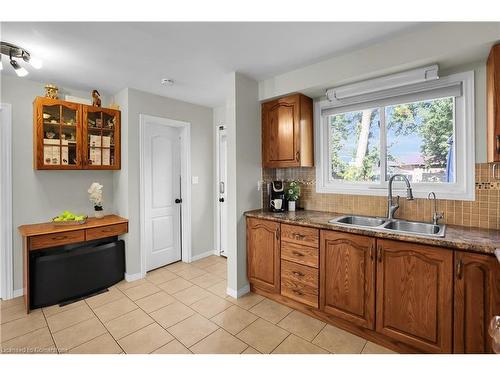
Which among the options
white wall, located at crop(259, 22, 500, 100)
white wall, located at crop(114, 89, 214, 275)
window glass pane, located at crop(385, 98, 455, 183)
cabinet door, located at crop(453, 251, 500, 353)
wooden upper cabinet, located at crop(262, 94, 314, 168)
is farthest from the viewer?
white wall, located at crop(114, 89, 214, 275)

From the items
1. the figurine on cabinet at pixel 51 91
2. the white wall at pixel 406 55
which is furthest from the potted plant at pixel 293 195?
the figurine on cabinet at pixel 51 91

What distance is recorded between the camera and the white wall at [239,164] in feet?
8.59

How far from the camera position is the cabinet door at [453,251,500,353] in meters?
1.41

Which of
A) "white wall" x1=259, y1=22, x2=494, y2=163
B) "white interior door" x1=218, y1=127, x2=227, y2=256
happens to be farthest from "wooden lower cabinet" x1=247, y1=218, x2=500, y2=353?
"white interior door" x1=218, y1=127, x2=227, y2=256

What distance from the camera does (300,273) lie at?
7.54ft

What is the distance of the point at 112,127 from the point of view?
3.08 metres

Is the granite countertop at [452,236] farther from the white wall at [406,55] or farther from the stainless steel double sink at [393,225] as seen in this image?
the white wall at [406,55]

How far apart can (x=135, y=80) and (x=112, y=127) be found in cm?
70

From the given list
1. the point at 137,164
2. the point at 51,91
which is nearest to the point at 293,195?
the point at 137,164

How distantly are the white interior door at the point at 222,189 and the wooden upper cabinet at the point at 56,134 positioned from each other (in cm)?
186

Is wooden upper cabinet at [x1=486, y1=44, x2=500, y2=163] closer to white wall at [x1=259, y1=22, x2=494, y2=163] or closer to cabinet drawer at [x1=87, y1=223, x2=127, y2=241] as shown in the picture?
white wall at [x1=259, y1=22, x2=494, y2=163]

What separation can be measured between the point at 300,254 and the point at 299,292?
36 centimetres

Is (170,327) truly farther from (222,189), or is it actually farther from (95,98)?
(95,98)

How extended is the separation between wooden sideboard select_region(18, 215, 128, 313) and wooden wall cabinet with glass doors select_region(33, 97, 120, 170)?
2.14 ft
